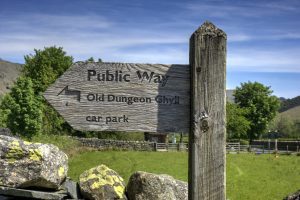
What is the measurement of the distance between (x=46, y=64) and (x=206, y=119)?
55668 mm

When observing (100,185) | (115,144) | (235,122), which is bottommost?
(115,144)

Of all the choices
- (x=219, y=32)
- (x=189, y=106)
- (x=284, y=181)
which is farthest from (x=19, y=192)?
(x=284, y=181)

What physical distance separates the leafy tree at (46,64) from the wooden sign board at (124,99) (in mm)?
50192

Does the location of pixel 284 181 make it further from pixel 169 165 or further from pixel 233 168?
pixel 169 165

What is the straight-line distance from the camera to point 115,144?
4678 cm

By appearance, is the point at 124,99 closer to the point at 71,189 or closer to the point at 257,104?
the point at 71,189

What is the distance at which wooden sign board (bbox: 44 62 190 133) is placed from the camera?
13.8ft

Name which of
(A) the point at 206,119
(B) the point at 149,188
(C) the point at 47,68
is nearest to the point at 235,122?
(C) the point at 47,68

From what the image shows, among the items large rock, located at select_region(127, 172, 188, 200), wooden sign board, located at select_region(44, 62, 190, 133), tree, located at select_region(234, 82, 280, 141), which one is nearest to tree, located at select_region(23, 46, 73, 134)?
tree, located at select_region(234, 82, 280, 141)

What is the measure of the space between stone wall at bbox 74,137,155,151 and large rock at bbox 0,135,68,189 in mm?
37416

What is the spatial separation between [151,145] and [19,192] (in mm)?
40142

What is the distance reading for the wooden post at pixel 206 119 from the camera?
162 inches

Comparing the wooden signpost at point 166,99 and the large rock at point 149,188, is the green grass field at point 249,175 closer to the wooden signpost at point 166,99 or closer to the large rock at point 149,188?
the large rock at point 149,188

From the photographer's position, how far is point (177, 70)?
4.23m
